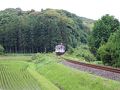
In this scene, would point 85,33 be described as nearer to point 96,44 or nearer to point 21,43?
point 21,43

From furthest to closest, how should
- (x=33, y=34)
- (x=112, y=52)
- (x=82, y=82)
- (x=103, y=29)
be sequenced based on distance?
(x=33, y=34) → (x=103, y=29) → (x=112, y=52) → (x=82, y=82)

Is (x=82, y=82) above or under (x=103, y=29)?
under

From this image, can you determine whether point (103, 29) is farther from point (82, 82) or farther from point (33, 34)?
point (82, 82)

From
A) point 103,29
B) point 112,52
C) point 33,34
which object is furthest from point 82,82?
point 33,34

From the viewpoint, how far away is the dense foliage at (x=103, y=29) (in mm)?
82375

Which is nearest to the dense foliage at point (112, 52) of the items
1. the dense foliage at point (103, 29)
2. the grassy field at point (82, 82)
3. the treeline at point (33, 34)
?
the grassy field at point (82, 82)

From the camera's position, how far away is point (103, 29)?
8256cm

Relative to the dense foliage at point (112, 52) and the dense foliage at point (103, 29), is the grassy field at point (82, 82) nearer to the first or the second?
the dense foliage at point (112, 52)

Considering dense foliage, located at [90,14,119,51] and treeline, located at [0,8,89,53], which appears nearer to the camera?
dense foliage, located at [90,14,119,51]

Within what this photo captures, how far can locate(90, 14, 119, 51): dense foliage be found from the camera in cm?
8238

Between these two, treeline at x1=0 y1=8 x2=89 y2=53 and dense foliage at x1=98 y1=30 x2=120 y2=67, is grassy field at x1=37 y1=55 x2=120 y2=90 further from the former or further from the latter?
treeline at x1=0 y1=8 x2=89 y2=53

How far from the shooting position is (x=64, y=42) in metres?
121

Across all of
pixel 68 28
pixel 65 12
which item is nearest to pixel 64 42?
pixel 68 28

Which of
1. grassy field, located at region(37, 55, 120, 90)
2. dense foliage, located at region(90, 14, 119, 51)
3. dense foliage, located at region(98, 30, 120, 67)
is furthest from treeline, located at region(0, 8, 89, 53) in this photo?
grassy field, located at region(37, 55, 120, 90)
